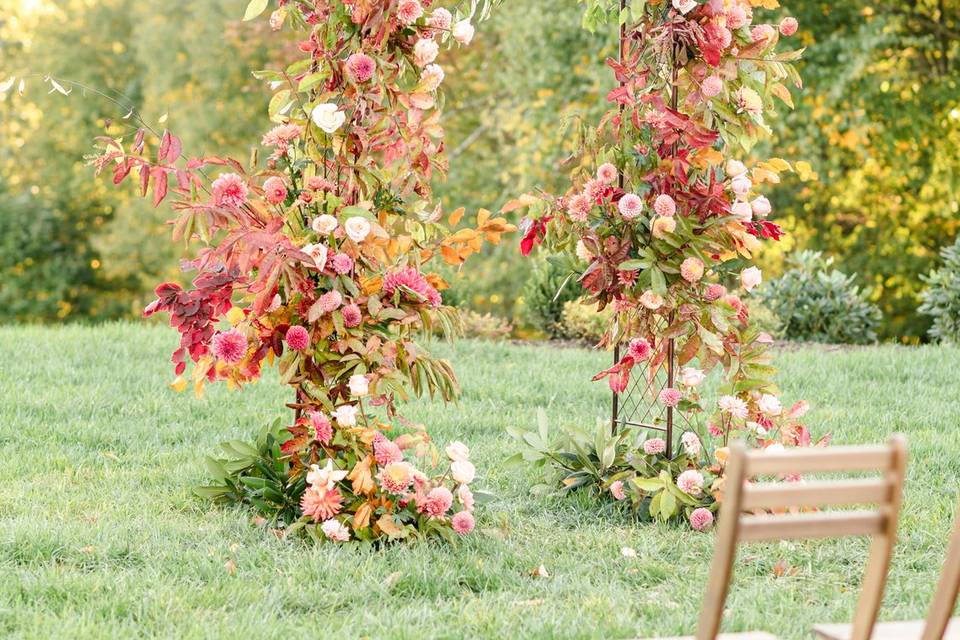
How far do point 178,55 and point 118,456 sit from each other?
1489cm

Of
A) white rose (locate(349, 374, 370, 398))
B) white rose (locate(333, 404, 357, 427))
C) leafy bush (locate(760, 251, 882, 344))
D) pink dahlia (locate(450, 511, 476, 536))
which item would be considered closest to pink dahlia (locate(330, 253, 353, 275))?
white rose (locate(349, 374, 370, 398))

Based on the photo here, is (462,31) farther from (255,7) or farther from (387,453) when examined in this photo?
(387,453)

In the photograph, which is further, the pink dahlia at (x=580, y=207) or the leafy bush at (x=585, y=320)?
the leafy bush at (x=585, y=320)

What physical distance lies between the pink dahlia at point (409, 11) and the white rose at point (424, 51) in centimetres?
10

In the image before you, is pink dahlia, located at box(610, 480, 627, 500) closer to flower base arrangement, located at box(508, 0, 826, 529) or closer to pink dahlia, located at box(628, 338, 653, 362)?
flower base arrangement, located at box(508, 0, 826, 529)

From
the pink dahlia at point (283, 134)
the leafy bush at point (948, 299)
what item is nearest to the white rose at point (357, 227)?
the pink dahlia at point (283, 134)

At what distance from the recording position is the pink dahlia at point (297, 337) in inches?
152

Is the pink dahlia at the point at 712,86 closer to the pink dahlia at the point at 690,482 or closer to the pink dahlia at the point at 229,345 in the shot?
the pink dahlia at the point at 690,482

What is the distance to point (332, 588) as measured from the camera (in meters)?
3.55

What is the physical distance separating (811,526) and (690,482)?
7.82 feet

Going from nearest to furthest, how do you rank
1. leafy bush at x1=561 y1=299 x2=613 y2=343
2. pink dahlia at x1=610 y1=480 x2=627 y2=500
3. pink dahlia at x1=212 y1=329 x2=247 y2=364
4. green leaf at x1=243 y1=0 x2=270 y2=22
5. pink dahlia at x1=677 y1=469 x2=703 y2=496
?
green leaf at x1=243 y1=0 x2=270 y2=22, pink dahlia at x1=212 y1=329 x2=247 y2=364, pink dahlia at x1=677 y1=469 x2=703 y2=496, pink dahlia at x1=610 y1=480 x2=627 y2=500, leafy bush at x1=561 y1=299 x2=613 y2=343

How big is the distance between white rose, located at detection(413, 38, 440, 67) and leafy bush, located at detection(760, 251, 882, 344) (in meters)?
5.59

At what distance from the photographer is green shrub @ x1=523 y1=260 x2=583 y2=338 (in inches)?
353

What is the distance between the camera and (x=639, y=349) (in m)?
4.41
